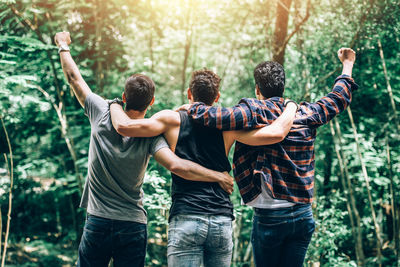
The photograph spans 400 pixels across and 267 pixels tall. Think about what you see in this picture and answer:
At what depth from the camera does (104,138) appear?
5.93 ft

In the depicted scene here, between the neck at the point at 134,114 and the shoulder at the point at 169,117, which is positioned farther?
the neck at the point at 134,114

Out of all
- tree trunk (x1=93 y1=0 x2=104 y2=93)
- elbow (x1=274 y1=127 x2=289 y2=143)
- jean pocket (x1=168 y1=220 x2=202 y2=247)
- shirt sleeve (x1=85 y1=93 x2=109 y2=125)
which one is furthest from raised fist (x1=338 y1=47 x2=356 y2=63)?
tree trunk (x1=93 y1=0 x2=104 y2=93)

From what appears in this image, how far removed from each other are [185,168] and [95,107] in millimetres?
587

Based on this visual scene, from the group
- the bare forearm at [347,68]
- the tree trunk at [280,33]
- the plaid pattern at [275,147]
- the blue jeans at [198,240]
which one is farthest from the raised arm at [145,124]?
the tree trunk at [280,33]

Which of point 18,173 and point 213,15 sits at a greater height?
point 213,15

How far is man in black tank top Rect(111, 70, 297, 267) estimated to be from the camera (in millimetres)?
1697

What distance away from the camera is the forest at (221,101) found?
3645 millimetres

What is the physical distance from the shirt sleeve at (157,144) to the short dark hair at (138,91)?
198mm

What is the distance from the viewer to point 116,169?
179 centimetres

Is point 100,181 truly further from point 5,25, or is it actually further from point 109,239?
point 5,25

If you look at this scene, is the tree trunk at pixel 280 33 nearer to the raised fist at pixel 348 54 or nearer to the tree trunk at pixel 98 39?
the raised fist at pixel 348 54

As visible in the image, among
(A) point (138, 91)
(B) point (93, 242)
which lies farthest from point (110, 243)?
(A) point (138, 91)

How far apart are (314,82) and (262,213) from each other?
8.03 feet

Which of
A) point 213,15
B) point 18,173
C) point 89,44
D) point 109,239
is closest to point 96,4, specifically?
point 89,44
